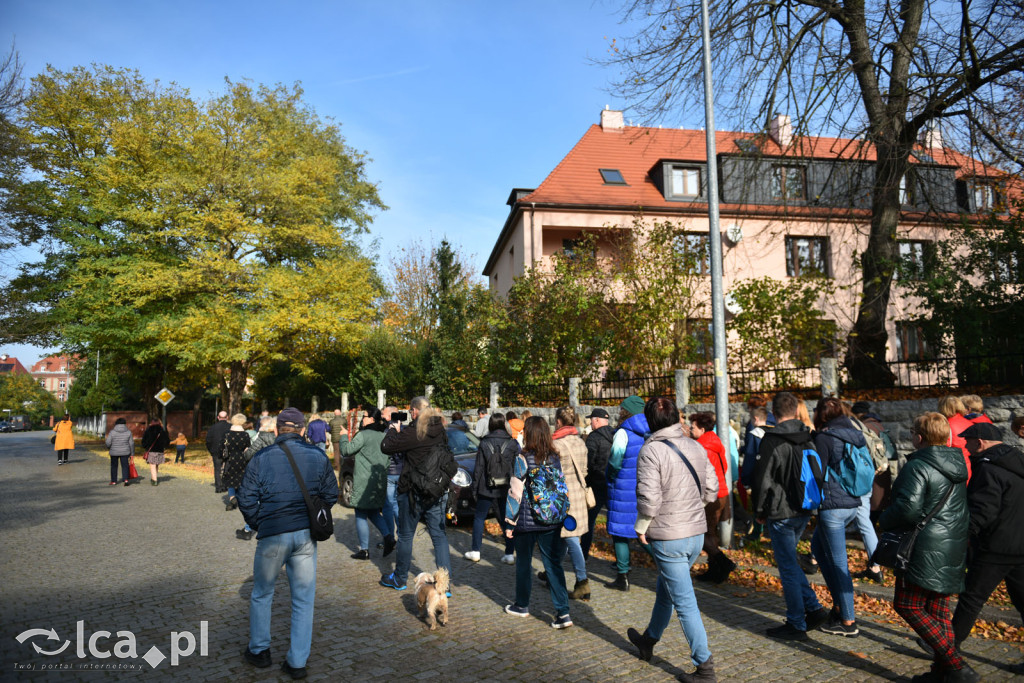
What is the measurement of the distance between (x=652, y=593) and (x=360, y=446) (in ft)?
12.2

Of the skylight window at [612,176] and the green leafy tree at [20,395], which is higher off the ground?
the skylight window at [612,176]

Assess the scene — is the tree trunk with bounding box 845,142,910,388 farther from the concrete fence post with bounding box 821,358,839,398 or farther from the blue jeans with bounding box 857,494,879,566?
the blue jeans with bounding box 857,494,879,566

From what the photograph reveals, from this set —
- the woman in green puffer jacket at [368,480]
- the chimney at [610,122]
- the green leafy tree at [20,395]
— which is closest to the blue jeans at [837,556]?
the woman in green puffer jacket at [368,480]

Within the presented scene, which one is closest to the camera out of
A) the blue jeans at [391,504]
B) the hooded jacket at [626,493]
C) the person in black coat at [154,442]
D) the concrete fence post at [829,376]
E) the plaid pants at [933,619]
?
the plaid pants at [933,619]

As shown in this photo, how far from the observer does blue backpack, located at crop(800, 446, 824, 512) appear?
5086 millimetres

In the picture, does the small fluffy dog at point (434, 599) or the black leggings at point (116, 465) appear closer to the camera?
the small fluffy dog at point (434, 599)

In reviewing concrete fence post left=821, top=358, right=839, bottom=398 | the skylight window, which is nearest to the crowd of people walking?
concrete fence post left=821, top=358, right=839, bottom=398

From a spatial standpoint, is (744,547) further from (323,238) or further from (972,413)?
(323,238)

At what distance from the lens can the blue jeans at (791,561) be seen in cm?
521

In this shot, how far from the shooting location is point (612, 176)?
92.0 ft

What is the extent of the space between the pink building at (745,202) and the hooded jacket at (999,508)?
26.0ft

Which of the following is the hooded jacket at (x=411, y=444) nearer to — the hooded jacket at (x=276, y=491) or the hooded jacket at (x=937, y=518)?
the hooded jacket at (x=276, y=491)

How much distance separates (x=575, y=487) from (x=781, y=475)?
1788 mm

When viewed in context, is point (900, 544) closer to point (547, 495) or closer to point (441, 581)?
point (547, 495)
